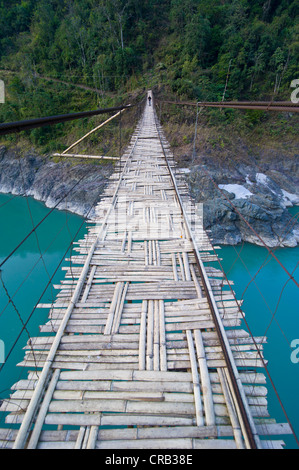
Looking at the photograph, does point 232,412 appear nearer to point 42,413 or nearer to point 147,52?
point 42,413

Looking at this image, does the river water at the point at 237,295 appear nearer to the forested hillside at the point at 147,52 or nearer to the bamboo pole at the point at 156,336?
the bamboo pole at the point at 156,336

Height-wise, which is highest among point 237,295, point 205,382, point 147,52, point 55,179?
point 147,52

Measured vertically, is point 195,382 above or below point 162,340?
below

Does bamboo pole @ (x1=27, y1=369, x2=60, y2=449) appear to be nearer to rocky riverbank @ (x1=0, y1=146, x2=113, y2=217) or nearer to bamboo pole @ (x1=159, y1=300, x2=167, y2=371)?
bamboo pole @ (x1=159, y1=300, x2=167, y2=371)

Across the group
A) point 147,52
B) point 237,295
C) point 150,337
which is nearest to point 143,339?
point 150,337

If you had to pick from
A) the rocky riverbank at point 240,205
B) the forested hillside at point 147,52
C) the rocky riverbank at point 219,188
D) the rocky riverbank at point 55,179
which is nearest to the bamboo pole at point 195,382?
the rocky riverbank at point 219,188

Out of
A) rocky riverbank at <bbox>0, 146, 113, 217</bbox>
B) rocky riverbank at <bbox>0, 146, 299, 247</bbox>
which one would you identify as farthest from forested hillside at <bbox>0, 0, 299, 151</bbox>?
rocky riverbank at <bbox>0, 146, 299, 247</bbox>

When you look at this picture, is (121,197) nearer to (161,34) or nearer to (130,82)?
(130,82)
